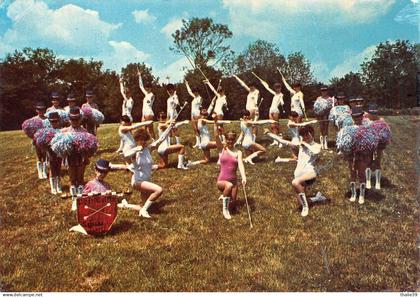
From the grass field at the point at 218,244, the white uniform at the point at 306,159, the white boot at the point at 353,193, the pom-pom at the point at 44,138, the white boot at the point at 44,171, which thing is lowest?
the grass field at the point at 218,244

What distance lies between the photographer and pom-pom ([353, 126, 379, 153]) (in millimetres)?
9766

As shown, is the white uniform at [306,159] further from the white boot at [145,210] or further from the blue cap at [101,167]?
the blue cap at [101,167]

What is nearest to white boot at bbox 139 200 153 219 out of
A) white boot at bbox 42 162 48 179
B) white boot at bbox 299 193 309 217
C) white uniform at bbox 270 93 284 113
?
white boot at bbox 299 193 309 217

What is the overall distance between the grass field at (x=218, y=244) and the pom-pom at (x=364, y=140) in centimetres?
135

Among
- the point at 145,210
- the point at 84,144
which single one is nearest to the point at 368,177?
the point at 145,210

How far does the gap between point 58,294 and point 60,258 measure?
948mm

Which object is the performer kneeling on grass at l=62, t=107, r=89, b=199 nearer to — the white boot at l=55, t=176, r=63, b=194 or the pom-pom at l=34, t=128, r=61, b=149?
the pom-pom at l=34, t=128, r=61, b=149

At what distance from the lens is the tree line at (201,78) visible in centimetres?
1736

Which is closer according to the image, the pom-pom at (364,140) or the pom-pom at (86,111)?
the pom-pom at (364,140)

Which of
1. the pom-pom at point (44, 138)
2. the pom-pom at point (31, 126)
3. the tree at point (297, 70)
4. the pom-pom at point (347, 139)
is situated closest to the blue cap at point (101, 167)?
the pom-pom at point (44, 138)

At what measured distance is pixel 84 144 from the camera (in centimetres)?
958

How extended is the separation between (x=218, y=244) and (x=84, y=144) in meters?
4.09

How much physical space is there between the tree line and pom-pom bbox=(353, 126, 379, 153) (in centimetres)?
625

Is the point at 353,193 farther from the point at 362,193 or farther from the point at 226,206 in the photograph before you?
the point at 226,206
